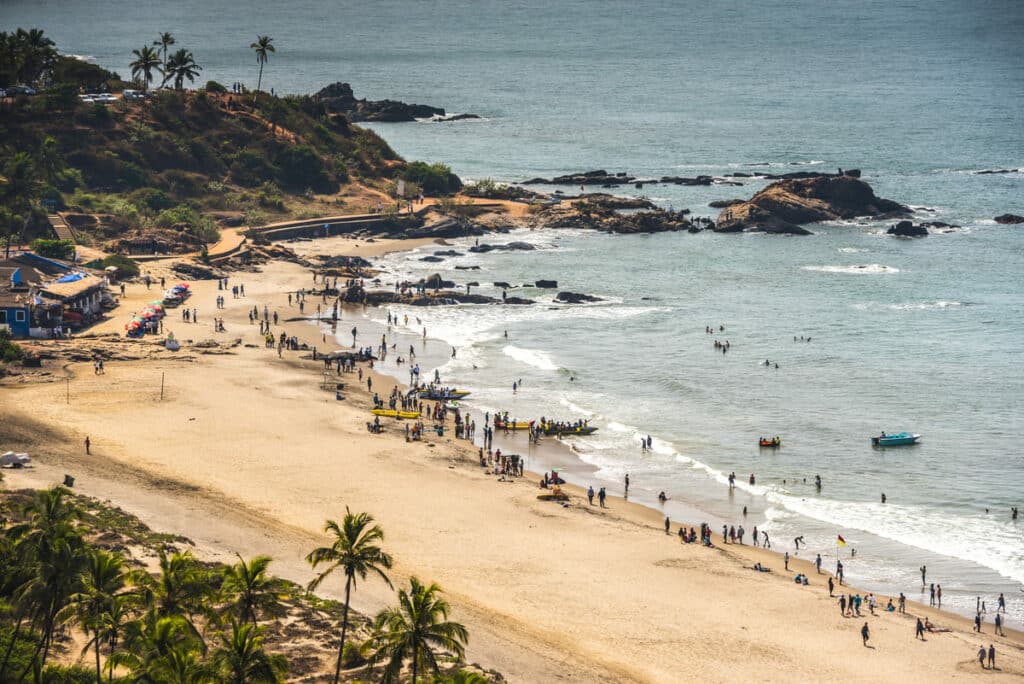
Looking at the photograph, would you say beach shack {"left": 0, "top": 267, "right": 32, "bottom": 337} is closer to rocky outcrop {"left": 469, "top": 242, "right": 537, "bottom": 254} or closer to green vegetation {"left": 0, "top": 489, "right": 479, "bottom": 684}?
green vegetation {"left": 0, "top": 489, "right": 479, "bottom": 684}

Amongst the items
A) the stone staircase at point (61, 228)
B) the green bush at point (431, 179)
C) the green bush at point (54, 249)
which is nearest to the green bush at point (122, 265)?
the green bush at point (54, 249)

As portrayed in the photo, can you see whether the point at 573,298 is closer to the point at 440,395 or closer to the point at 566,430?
the point at 440,395

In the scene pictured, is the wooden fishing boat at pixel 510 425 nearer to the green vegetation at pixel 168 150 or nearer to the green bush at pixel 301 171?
the green vegetation at pixel 168 150

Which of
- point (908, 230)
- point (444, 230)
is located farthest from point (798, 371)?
point (908, 230)

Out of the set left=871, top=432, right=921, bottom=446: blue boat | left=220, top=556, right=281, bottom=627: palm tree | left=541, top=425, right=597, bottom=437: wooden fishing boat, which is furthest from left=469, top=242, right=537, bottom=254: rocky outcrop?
left=220, top=556, right=281, bottom=627: palm tree

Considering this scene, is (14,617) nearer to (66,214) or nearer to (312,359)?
(312,359)
